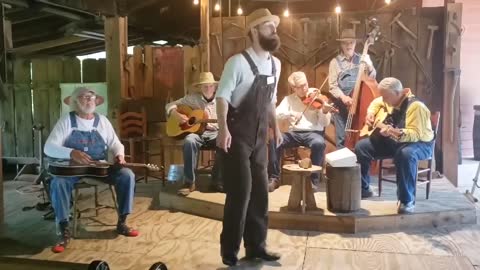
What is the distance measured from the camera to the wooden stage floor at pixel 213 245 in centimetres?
355

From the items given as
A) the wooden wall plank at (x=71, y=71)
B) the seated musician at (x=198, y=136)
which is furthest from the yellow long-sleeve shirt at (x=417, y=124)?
the wooden wall plank at (x=71, y=71)

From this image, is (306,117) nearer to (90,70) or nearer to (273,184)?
(273,184)

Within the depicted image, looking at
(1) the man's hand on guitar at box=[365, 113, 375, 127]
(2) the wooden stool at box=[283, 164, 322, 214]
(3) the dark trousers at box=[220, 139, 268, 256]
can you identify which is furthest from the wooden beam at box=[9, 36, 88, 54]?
(3) the dark trousers at box=[220, 139, 268, 256]

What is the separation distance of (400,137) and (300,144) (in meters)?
1.15

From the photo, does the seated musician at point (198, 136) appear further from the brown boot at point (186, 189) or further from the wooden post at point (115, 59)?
the wooden post at point (115, 59)

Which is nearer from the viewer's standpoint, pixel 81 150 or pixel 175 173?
pixel 81 150

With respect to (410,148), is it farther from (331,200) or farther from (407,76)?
(407,76)

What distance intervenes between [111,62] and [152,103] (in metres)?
0.84

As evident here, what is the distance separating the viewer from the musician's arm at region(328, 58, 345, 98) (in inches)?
225

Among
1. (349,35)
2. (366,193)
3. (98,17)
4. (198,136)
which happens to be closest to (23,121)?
(98,17)

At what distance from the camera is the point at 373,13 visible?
6.11m

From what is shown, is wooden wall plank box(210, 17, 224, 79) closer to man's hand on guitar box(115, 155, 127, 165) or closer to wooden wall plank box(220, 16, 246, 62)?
wooden wall plank box(220, 16, 246, 62)

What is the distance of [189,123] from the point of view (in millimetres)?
5441

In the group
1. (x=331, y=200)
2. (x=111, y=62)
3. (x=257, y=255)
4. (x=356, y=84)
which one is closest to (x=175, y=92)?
(x=111, y=62)
